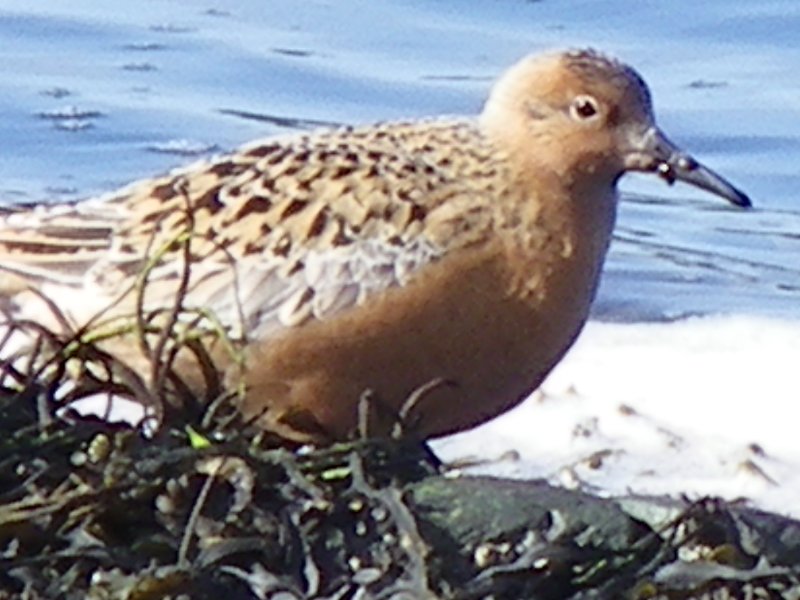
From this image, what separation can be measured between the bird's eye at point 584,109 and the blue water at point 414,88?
7.44 ft

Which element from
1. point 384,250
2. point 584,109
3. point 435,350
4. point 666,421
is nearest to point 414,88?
point 666,421

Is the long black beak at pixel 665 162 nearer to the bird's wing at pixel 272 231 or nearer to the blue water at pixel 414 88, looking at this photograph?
the bird's wing at pixel 272 231

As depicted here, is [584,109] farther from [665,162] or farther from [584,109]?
[665,162]

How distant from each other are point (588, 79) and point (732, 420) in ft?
3.24

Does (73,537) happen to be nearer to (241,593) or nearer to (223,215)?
(241,593)

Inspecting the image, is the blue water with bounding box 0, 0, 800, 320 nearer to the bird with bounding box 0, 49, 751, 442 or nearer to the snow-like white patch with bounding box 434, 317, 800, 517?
the snow-like white patch with bounding box 434, 317, 800, 517

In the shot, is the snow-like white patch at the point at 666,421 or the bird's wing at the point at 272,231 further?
the snow-like white patch at the point at 666,421

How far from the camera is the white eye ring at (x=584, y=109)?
5156mm

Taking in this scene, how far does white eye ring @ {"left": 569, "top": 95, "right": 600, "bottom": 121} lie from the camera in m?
5.16

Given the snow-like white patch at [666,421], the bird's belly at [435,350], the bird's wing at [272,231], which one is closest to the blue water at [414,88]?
the snow-like white patch at [666,421]

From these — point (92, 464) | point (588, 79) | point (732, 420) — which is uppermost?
point (588, 79)

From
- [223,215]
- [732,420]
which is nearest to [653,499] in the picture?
[223,215]

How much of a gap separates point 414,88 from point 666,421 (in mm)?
3901

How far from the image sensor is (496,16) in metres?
10.2
